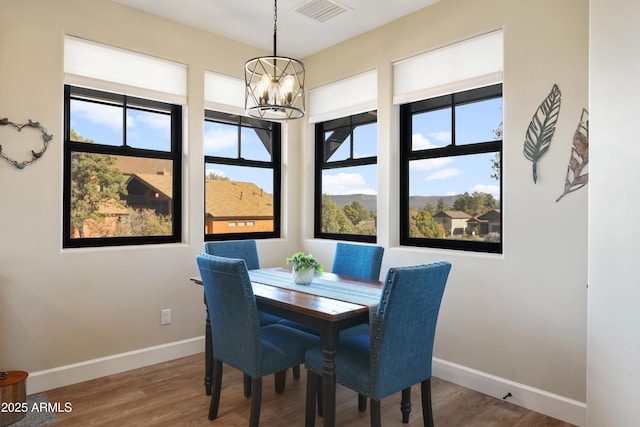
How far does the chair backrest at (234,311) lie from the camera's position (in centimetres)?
225

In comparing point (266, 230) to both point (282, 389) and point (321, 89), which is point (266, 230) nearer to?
point (321, 89)

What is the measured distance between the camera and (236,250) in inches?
137

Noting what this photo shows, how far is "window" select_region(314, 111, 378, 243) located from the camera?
4.07 metres

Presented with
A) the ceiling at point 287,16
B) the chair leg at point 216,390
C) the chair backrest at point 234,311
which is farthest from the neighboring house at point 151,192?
the chair leg at point 216,390

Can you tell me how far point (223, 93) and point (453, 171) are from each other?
2245 millimetres

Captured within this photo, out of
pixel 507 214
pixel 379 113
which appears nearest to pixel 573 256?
pixel 507 214

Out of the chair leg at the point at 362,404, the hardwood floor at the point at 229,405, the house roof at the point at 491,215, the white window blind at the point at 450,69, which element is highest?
the white window blind at the point at 450,69

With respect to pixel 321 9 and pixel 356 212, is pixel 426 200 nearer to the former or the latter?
pixel 356 212

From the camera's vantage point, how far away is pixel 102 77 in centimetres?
330

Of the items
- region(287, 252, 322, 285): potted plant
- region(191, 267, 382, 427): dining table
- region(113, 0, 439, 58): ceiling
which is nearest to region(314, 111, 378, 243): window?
region(113, 0, 439, 58): ceiling

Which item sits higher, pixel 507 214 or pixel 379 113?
pixel 379 113

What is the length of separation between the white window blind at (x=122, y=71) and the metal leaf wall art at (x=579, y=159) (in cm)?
304

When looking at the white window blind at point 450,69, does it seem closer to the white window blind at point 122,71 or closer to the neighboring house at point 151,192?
the white window blind at point 122,71

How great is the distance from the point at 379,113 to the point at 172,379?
2.75 metres
